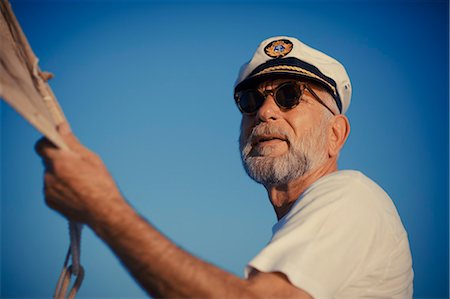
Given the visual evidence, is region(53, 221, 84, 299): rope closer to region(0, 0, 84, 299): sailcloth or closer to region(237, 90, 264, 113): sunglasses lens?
region(0, 0, 84, 299): sailcloth

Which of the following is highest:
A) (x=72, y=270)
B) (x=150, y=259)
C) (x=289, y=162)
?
(x=289, y=162)

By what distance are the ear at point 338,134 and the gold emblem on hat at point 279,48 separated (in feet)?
2.08

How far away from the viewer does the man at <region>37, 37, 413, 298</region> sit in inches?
60.1

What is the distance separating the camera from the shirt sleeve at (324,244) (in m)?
1.76

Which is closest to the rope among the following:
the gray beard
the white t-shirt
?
the white t-shirt

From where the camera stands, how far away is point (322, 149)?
10.3 ft

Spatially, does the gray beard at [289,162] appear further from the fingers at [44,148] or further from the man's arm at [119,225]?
the fingers at [44,148]

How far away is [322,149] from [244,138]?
0.61 metres

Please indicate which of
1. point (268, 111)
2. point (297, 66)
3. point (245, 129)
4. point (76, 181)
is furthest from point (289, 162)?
point (76, 181)

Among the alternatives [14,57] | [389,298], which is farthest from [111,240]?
[389,298]

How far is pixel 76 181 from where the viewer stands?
151 cm

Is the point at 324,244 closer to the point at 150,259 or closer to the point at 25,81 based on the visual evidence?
the point at 150,259

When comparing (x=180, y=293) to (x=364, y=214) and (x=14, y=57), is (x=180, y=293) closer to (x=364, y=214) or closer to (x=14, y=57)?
(x=364, y=214)

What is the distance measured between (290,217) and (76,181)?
0.99 meters
